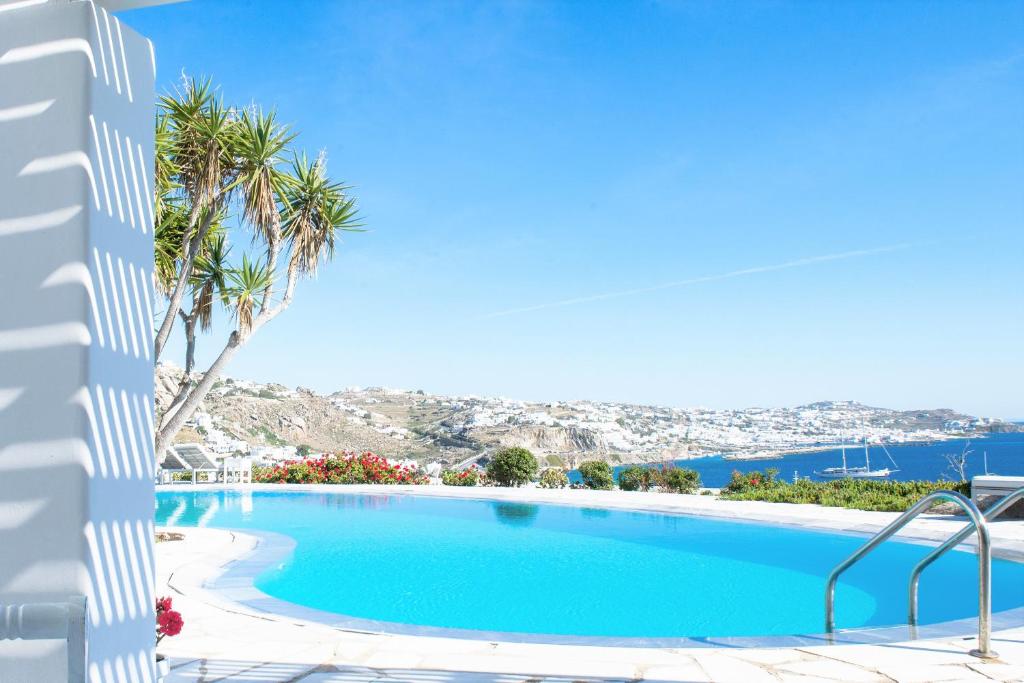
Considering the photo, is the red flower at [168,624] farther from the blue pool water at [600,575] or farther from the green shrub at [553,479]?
the green shrub at [553,479]

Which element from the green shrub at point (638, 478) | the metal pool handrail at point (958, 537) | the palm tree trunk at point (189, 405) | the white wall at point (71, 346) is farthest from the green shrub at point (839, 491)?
the white wall at point (71, 346)

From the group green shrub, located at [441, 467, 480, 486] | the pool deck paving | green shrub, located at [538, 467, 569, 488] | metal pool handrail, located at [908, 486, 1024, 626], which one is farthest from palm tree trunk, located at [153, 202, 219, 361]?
green shrub, located at [441, 467, 480, 486]

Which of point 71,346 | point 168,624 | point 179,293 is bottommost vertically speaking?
point 168,624

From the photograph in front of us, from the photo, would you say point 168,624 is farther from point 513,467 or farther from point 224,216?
point 513,467

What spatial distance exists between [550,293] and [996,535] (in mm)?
26519

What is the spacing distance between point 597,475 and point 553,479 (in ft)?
3.63

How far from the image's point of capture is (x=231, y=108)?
795 cm

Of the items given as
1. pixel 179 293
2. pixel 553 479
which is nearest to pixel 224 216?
pixel 179 293

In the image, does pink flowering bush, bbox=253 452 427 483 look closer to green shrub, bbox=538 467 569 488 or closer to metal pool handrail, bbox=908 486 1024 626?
green shrub, bbox=538 467 569 488

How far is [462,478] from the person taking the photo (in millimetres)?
19859

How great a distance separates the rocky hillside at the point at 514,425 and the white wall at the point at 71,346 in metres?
25.7

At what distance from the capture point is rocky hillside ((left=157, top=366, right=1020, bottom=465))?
1751 inches

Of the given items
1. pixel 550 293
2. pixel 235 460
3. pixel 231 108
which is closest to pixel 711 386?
pixel 550 293

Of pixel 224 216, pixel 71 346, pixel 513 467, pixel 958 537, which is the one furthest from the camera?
pixel 513 467
